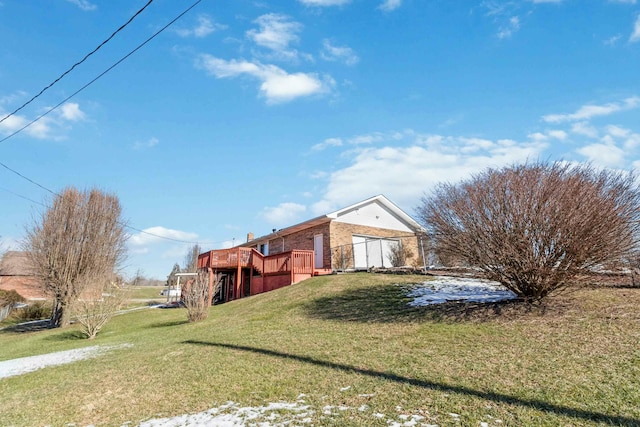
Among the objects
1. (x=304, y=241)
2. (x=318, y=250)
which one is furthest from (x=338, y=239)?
(x=304, y=241)

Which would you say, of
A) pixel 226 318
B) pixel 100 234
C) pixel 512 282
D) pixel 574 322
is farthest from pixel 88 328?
pixel 574 322

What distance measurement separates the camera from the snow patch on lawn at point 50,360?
9.08 metres

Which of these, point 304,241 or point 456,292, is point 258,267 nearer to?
point 304,241

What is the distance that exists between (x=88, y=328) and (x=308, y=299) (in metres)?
8.71

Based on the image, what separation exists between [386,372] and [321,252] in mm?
15726

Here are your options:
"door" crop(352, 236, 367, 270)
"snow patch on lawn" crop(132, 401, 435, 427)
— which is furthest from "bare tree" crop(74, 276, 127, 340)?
"snow patch on lawn" crop(132, 401, 435, 427)

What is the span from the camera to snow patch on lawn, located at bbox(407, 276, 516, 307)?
9781 millimetres

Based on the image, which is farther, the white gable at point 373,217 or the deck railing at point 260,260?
the white gable at point 373,217

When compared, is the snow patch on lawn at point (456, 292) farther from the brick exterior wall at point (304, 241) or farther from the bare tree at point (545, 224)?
the brick exterior wall at point (304, 241)

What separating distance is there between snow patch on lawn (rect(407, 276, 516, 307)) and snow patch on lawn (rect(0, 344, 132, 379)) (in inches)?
329

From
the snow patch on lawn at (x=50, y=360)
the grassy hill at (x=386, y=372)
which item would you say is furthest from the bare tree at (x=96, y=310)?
the grassy hill at (x=386, y=372)

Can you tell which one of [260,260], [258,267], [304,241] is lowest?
[258,267]

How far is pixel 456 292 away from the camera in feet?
35.6

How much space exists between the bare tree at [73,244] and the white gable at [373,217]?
14.4 m
